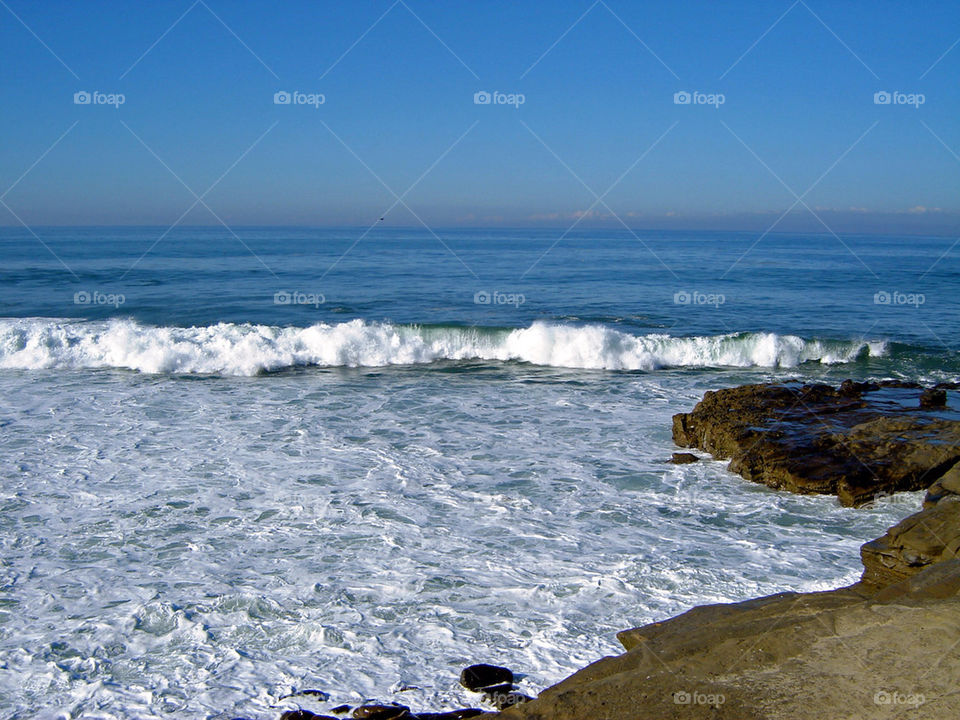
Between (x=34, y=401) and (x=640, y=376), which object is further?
(x=640, y=376)

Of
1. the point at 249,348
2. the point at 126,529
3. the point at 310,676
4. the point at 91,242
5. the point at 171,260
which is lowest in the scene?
the point at 310,676

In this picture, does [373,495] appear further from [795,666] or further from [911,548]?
[795,666]

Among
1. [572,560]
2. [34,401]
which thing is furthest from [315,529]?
[34,401]

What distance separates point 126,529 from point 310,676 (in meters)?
3.87

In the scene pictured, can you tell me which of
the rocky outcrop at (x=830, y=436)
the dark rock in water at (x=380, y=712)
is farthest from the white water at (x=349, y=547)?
the rocky outcrop at (x=830, y=436)

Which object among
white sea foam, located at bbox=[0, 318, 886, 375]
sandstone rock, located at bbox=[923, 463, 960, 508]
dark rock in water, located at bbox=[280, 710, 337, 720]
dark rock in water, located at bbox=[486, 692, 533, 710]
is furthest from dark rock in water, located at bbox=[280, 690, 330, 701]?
white sea foam, located at bbox=[0, 318, 886, 375]

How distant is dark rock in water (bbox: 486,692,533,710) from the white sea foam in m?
13.6

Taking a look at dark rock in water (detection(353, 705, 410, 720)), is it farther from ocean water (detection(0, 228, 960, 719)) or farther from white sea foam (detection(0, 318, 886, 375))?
white sea foam (detection(0, 318, 886, 375))

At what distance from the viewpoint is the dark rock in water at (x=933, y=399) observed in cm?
1292

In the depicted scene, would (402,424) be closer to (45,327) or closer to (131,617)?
(131,617)

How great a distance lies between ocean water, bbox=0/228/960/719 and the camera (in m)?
6.02

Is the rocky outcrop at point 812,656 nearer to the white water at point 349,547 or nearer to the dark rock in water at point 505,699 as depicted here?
the dark rock in water at point 505,699

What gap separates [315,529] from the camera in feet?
28.1

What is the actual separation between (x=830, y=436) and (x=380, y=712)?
7975 mm
